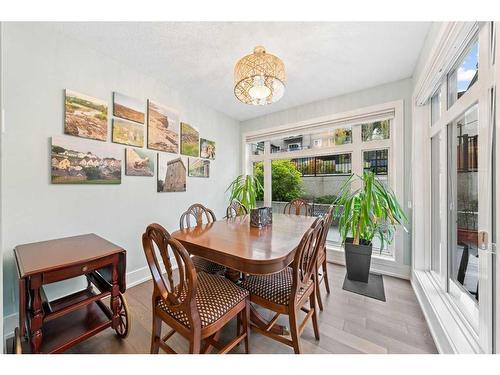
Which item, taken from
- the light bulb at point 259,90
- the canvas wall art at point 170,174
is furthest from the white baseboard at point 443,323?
the canvas wall art at point 170,174

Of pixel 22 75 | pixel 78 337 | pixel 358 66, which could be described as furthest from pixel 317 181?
pixel 22 75

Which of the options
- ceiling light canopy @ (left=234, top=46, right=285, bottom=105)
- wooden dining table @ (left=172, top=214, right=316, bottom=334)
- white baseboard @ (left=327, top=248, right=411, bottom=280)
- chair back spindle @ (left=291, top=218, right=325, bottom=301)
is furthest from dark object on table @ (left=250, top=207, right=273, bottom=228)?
white baseboard @ (left=327, top=248, right=411, bottom=280)

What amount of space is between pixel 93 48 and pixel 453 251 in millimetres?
3668

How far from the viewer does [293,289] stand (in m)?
1.33

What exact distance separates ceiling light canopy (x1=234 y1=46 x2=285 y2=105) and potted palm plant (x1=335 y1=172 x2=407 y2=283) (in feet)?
4.81

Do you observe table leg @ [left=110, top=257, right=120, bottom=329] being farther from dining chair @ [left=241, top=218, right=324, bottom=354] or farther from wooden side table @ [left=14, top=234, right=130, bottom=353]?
dining chair @ [left=241, top=218, right=324, bottom=354]

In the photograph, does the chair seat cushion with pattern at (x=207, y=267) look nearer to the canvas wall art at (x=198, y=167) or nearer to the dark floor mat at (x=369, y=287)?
the dark floor mat at (x=369, y=287)

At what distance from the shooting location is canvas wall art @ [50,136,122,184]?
1.85 m

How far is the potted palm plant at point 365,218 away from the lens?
2354 mm

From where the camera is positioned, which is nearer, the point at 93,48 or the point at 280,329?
the point at 280,329

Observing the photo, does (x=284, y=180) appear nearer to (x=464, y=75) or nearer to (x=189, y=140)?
(x=189, y=140)

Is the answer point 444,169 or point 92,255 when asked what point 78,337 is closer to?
point 92,255
